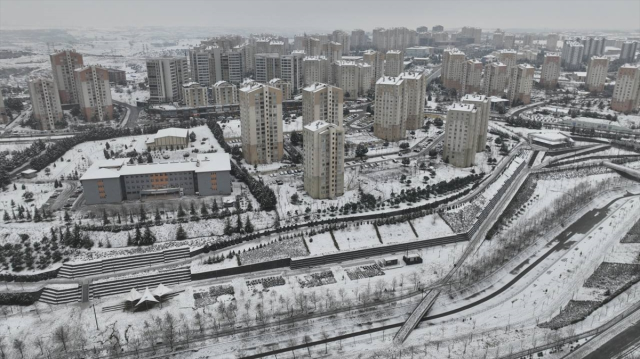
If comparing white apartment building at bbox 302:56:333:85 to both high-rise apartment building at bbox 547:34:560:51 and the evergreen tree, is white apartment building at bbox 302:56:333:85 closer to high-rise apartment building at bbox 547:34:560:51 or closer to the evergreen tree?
the evergreen tree

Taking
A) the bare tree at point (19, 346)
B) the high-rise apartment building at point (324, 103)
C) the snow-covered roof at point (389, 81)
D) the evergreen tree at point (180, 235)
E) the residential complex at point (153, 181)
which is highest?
the snow-covered roof at point (389, 81)

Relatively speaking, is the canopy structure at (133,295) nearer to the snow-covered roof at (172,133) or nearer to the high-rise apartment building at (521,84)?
the snow-covered roof at (172,133)

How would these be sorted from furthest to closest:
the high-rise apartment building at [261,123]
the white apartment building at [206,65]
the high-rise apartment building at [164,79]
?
the white apartment building at [206,65]
the high-rise apartment building at [164,79]
the high-rise apartment building at [261,123]

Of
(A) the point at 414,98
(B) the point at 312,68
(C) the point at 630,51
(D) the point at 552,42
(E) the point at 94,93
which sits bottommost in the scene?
(E) the point at 94,93

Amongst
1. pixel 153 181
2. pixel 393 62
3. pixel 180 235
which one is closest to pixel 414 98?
pixel 153 181

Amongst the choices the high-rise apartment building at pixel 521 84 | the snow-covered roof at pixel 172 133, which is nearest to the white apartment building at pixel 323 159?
the snow-covered roof at pixel 172 133

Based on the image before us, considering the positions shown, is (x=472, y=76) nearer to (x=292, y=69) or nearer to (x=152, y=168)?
(x=292, y=69)

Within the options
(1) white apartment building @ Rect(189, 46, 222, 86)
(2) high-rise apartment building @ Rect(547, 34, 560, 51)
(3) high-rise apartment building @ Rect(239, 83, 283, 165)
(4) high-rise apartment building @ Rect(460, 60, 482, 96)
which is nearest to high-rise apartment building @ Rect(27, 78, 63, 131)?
(1) white apartment building @ Rect(189, 46, 222, 86)

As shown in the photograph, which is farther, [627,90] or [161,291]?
[627,90]
